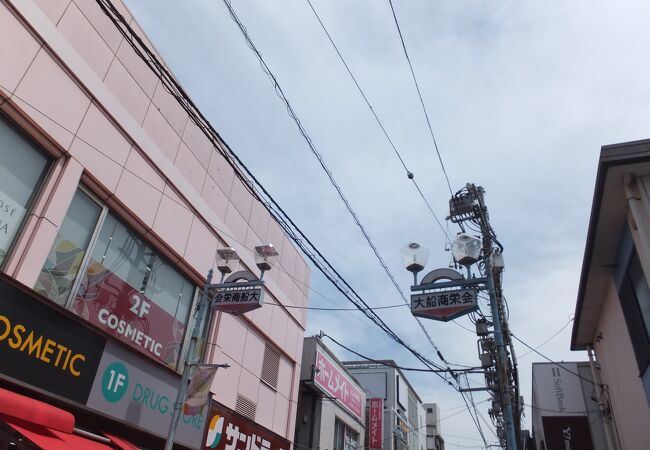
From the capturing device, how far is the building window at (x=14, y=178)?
25.0ft

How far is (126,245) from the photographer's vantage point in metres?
10.3

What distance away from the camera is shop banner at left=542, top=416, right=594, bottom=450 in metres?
14.0

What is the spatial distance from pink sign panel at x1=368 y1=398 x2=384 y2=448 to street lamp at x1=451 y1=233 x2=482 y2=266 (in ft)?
75.5

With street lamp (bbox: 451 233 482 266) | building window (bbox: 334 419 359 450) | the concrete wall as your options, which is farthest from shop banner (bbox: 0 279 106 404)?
building window (bbox: 334 419 359 450)

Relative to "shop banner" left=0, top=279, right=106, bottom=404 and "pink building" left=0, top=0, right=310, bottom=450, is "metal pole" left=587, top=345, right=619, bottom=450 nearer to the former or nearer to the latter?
"pink building" left=0, top=0, right=310, bottom=450

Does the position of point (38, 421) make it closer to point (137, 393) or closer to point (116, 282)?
point (137, 393)

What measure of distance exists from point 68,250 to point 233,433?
7.15 m

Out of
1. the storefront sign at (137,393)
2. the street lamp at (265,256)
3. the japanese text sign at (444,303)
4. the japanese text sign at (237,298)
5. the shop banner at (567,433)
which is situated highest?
the street lamp at (265,256)

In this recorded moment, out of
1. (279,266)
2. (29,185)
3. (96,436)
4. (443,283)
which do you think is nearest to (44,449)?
(96,436)

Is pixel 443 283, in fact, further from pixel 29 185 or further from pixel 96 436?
pixel 29 185

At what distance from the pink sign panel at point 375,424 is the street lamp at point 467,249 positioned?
23027mm

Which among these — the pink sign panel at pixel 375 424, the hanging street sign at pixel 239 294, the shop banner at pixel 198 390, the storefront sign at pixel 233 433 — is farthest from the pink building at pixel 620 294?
the pink sign panel at pixel 375 424

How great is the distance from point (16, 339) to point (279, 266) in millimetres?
10660

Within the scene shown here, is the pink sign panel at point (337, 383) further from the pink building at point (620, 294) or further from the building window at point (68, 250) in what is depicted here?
the building window at point (68, 250)
